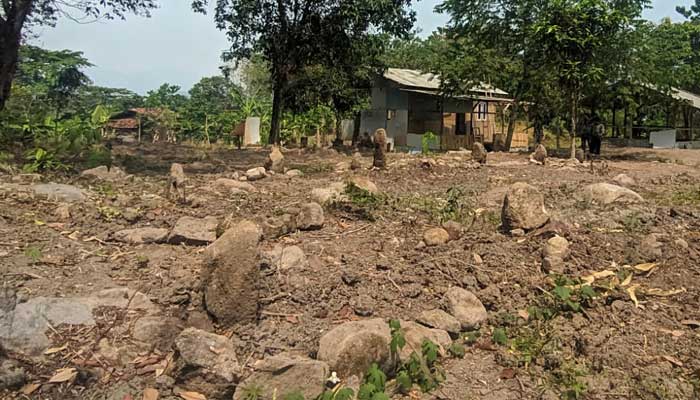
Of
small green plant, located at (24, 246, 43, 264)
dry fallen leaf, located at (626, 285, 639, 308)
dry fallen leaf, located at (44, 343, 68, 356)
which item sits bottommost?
dry fallen leaf, located at (44, 343, 68, 356)

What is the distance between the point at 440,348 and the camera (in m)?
3.47

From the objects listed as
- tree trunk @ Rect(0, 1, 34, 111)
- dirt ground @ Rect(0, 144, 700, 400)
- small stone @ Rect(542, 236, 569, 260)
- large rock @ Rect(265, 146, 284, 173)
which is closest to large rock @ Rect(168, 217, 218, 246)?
dirt ground @ Rect(0, 144, 700, 400)

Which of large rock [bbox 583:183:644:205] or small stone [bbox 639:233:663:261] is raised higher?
large rock [bbox 583:183:644:205]

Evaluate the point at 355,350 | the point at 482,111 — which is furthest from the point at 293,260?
the point at 482,111

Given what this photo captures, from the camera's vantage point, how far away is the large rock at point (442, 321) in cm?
366

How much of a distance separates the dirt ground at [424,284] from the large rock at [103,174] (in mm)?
1840

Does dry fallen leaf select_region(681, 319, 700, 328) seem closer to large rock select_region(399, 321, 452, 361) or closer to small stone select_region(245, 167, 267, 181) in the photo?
large rock select_region(399, 321, 452, 361)

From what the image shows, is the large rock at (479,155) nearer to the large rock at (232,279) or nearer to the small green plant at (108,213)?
the small green plant at (108,213)

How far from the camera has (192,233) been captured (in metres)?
4.96

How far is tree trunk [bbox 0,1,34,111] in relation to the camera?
1069cm

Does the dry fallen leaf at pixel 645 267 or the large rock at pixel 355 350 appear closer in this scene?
the large rock at pixel 355 350

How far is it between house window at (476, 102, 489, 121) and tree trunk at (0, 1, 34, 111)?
66.0ft

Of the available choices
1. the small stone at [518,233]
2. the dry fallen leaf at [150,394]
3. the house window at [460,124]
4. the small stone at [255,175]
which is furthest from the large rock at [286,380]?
the house window at [460,124]

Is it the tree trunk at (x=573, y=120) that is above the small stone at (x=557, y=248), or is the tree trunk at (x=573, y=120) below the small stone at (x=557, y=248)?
above
